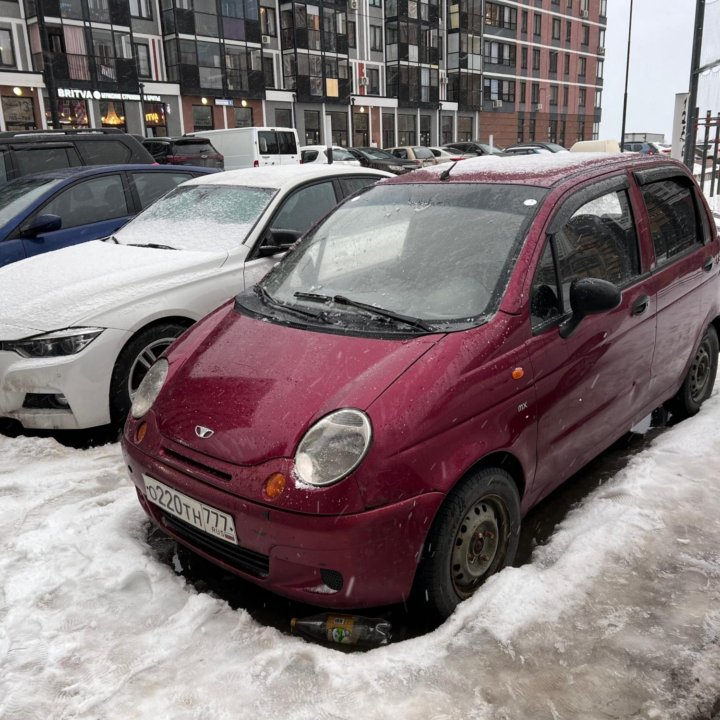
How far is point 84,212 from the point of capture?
21.5 ft

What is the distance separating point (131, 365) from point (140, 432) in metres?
1.48

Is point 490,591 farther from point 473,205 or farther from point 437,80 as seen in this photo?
point 437,80

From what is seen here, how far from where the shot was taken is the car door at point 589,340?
9.99 feet

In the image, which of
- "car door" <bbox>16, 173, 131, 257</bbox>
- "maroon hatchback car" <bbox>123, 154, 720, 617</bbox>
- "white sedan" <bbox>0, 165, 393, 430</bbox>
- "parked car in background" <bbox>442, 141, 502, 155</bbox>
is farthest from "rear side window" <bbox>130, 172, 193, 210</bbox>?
"parked car in background" <bbox>442, 141, 502, 155</bbox>

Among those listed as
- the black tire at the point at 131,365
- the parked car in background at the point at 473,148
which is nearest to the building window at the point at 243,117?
the parked car in background at the point at 473,148

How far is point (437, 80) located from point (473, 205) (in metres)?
55.6

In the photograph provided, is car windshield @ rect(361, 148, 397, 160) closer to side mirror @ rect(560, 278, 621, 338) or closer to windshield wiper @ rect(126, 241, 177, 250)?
windshield wiper @ rect(126, 241, 177, 250)

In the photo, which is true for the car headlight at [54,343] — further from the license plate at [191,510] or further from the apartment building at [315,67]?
the apartment building at [315,67]

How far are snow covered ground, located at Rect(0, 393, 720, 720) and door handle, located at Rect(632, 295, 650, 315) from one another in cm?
96

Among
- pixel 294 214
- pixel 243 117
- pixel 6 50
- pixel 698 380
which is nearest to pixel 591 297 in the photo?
pixel 698 380

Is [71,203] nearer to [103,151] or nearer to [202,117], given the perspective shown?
[103,151]

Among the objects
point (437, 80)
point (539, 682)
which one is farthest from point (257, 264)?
point (437, 80)

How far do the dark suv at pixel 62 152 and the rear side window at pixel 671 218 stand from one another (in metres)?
6.76

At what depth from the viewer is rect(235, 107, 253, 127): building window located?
42.3m
